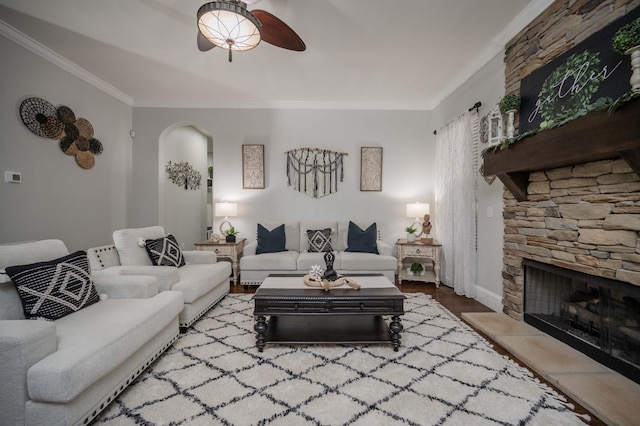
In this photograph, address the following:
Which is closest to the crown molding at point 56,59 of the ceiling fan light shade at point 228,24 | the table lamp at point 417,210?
the ceiling fan light shade at point 228,24

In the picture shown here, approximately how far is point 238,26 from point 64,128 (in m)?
3.04

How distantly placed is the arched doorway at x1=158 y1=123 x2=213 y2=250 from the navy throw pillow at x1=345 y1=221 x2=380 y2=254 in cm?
319

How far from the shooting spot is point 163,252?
3129 mm

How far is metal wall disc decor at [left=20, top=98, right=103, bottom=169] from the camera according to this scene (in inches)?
129

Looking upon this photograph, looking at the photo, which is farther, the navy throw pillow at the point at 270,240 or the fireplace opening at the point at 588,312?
the navy throw pillow at the point at 270,240

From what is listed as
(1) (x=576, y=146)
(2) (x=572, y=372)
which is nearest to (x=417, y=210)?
(1) (x=576, y=146)

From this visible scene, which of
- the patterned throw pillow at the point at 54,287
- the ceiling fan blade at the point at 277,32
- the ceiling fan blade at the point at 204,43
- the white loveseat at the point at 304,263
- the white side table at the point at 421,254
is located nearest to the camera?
the patterned throw pillow at the point at 54,287

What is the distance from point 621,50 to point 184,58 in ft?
12.8

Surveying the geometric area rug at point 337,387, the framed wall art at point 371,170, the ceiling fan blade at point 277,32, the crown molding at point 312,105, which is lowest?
the geometric area rug at point 337,387

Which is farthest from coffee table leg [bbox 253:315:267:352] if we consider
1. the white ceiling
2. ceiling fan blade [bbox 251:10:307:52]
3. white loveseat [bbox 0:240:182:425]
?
the white ceiling

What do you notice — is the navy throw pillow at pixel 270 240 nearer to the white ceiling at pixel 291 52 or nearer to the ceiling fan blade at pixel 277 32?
the white ceiling at pixel 291 52

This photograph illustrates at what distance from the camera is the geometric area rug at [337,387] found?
1.61 meters

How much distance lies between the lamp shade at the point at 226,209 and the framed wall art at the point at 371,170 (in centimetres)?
214

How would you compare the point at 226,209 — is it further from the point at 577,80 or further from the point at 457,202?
the point at 577,80
